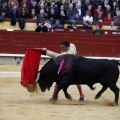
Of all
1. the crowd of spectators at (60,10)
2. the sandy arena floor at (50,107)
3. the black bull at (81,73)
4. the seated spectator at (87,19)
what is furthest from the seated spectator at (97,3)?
the black bull at (81,73)

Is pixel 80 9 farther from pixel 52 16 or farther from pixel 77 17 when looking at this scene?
pixel 52 16

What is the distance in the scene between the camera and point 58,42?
18000 millimetres

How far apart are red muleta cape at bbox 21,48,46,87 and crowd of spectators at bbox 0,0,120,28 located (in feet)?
23.3

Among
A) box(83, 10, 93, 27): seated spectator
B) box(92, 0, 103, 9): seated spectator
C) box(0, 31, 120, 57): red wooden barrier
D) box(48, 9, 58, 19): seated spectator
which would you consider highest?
box(92, 0, 103, 9): seated spectator

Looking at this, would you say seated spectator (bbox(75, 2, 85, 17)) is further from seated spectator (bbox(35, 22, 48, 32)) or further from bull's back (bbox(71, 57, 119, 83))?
bull's back (bbox(71, 57, 119, 83))

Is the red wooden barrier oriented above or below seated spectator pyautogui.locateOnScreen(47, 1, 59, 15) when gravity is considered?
below

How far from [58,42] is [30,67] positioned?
8351mm

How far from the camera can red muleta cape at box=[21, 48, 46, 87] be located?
9.62m

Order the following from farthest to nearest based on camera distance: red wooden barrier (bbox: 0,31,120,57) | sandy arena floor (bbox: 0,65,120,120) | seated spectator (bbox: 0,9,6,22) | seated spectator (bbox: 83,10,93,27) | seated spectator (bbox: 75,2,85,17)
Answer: red wooden barrier (bbox: 0,31,120,57), seated spectator (bbox: 83,10,93,27), seated spectator (bbox: 75,2,85,17), seated spectator (bbox: 0,9,6,22), sandy arena floor (bbox: 0,65,120,120)

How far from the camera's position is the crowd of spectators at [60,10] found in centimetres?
1709

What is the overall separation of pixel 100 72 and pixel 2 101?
1.66 meters

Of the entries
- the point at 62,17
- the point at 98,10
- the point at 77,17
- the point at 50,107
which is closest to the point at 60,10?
the point at 62,17

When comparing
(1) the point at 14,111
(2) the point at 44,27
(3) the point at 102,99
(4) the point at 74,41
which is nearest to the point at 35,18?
(2) the point at 44,27

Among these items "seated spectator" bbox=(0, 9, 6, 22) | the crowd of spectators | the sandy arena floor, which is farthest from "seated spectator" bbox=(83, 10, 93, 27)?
the sandy arena floor
